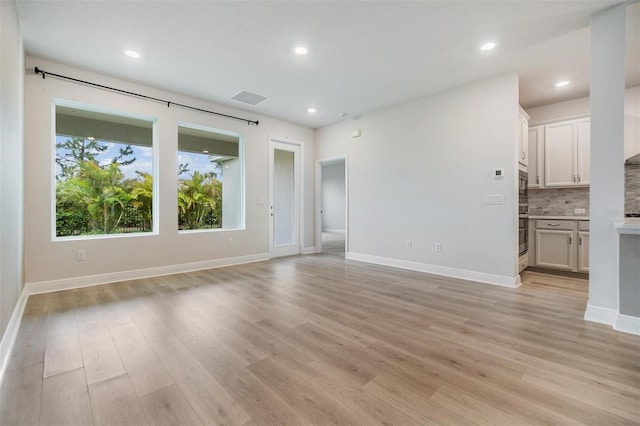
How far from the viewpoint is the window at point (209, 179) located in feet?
15.5

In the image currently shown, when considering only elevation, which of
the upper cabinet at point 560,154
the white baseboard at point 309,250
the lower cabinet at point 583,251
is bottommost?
the white baseboard at point 309,250

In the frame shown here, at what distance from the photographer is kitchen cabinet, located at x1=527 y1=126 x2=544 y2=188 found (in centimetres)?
469

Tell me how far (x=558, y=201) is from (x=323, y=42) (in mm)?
4725

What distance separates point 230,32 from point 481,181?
3673 mm

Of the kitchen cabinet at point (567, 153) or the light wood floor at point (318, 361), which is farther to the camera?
the kitchen cabinet at point (567, 153)

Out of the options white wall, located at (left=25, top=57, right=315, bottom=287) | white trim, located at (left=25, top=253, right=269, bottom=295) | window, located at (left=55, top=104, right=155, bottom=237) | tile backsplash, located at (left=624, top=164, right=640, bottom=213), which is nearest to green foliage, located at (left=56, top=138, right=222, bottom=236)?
window, located at (left=55, top=104, right=155, bottom=237)

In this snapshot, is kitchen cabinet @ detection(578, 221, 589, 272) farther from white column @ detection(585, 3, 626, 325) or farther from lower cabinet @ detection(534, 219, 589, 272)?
white column @ detection(585, 3, 626, 325)

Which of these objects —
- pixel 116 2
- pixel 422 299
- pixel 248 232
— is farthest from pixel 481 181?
pixel 116 2

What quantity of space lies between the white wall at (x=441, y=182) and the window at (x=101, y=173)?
368cm

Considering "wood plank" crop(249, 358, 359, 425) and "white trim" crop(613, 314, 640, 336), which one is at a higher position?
"white trim" crop(613, 314, 640, 336)

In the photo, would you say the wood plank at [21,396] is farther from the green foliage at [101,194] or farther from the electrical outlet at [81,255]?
the green foliage at [101,194]

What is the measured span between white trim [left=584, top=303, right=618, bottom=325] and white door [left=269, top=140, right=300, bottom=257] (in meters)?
4.72

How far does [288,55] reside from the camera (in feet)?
10.8

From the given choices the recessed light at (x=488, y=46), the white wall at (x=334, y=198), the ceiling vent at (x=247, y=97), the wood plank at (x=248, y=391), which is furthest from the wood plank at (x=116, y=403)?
the white wall at (x=334, y=198)
